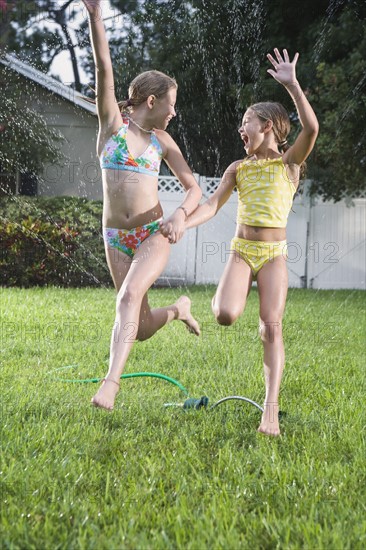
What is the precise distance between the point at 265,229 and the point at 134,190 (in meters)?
0.60

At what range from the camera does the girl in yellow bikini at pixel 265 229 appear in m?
2.88

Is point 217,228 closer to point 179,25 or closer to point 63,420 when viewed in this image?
point 179,25

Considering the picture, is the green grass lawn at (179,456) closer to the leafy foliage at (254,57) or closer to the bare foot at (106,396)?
the bare foot at (106,396)

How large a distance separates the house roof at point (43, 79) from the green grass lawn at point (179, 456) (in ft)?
21.8

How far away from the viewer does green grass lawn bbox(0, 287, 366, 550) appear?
2.00 meters

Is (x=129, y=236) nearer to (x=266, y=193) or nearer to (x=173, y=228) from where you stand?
(x=173, y=228)

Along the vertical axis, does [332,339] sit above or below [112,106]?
below

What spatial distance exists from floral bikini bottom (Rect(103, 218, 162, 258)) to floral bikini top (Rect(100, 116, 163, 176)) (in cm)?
23

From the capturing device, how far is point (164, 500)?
7.28ft

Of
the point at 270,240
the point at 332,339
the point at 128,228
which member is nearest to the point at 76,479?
the point at 128,228

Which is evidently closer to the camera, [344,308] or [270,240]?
[270,240]

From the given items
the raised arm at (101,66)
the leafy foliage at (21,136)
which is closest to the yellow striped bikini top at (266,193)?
the raised arm at (101,66)

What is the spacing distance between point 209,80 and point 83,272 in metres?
4.93

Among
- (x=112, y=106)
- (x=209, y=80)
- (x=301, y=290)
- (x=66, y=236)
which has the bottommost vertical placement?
(x=301, y=290)
